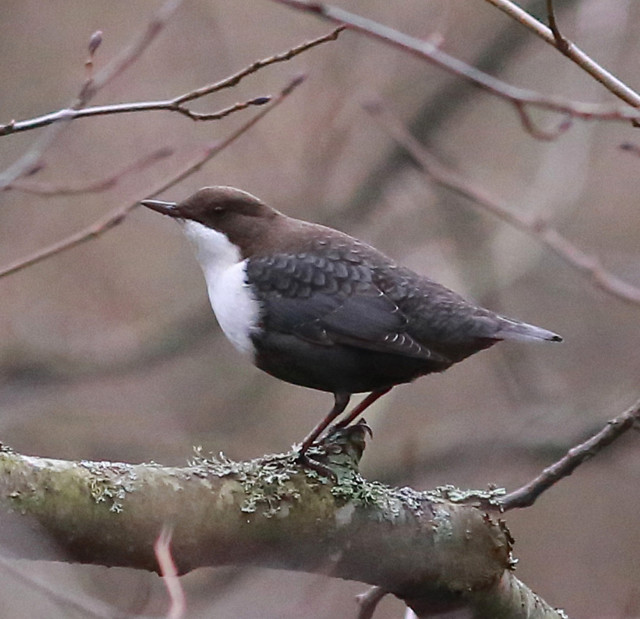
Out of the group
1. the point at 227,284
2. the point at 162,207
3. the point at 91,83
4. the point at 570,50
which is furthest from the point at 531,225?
the point at 91,83

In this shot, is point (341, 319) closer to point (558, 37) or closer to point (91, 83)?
point (91, 83)

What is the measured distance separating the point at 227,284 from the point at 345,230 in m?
2.26

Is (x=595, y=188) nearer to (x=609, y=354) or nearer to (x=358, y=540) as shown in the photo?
(x=609, y=354)

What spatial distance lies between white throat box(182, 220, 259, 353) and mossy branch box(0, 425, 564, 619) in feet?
1.71

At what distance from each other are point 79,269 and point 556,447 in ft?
10.9

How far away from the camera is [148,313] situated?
21.6 ft

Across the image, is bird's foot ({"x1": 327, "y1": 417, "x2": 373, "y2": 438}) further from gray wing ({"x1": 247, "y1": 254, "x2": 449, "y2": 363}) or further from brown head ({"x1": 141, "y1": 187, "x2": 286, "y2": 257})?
brown head ({"x1": 141, "y1": 187, "x2": 286, "y2": 257})

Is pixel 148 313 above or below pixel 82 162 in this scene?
below

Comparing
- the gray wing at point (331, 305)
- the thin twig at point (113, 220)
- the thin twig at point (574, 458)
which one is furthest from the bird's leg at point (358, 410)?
the thin twig at point (113, 220)

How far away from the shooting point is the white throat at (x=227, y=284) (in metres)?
3.20

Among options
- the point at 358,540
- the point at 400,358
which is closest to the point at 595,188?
the point at 400,358

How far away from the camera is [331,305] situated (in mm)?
3209

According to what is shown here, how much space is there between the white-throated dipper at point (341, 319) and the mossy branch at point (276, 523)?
337mm

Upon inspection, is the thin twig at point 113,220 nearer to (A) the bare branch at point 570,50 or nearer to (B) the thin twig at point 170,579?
(A) the bare branch at point 570,50
